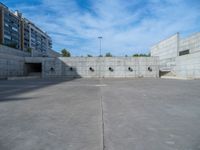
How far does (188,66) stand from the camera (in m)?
23.6

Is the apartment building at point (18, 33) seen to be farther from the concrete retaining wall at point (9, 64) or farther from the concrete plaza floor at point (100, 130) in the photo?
the concrete plaza floor at point (100, 130)

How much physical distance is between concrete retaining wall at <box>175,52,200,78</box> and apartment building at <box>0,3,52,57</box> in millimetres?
31026

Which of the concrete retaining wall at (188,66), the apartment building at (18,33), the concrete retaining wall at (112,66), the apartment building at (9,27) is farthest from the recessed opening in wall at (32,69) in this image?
the concrete retaining wall at (188,66)

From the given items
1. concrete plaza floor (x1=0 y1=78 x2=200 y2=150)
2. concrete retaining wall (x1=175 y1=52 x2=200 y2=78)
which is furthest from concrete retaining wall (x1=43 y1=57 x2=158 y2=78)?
concrete plaza floor (x1=0 y1=78 x2=200 y2=150)

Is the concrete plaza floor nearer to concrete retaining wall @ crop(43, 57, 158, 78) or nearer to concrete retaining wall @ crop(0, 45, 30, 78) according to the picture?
concrete retaining wall @ crop(0, 45, 30, 78)

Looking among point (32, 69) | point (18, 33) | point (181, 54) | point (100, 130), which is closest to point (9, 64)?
point (32, 69)

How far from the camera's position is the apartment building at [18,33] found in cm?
5388

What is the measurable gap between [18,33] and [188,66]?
6362cm

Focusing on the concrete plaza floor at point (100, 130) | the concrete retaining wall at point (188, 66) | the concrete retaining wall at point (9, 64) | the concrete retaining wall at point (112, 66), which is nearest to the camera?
the concrete plaza floor at point (100, 130)

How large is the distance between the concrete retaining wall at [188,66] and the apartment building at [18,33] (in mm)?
31026

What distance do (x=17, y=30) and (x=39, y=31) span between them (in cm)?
2237

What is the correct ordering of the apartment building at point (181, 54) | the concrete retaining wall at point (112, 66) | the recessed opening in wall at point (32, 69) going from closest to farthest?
the apartment building at point (181, 54), the concrete retaining wall at point (112, 66), the recessed opening in wall at point (32, 69)

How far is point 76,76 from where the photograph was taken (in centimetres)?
2898

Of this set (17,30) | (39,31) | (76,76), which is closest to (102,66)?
(76,76)
